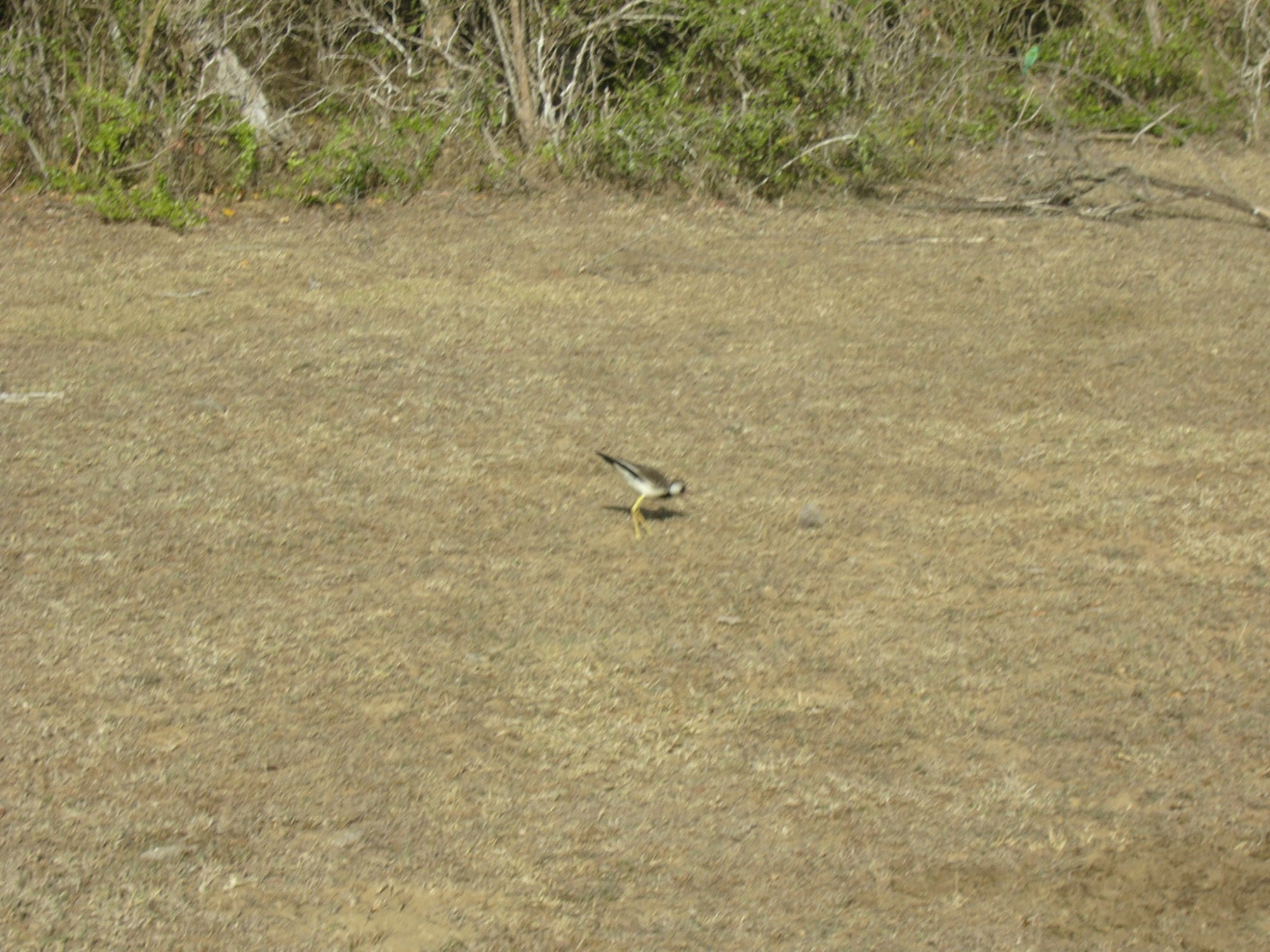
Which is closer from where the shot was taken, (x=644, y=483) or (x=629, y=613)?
(x=629, y=613)

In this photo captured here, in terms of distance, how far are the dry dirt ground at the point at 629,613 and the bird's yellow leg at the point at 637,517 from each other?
101 mm

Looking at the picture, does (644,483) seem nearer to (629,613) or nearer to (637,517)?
(637,517)

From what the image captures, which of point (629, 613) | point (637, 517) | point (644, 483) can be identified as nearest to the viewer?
point (629, 613)

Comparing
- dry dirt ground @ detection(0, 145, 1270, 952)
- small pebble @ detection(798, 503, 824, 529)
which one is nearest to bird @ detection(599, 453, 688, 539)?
dry dirt ground @ detection(0, 145, 1270, 952)

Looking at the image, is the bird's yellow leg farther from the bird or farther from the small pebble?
the small pebble

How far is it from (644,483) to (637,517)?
0.24 m

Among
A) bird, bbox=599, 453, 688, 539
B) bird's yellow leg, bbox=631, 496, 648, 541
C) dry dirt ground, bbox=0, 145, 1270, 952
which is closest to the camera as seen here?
dry dirt ground, bbox=0, 145, 1270, 952

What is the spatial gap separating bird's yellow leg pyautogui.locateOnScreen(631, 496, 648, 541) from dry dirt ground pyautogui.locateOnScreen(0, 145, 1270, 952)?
0.10 m

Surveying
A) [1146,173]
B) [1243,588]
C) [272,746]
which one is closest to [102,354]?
[272,746]

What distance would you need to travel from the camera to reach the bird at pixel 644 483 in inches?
219

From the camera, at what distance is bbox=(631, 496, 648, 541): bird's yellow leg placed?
226 inches

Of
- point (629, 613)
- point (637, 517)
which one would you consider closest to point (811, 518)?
point (637, 517)

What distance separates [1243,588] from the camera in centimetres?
525

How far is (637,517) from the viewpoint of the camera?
228 inches
